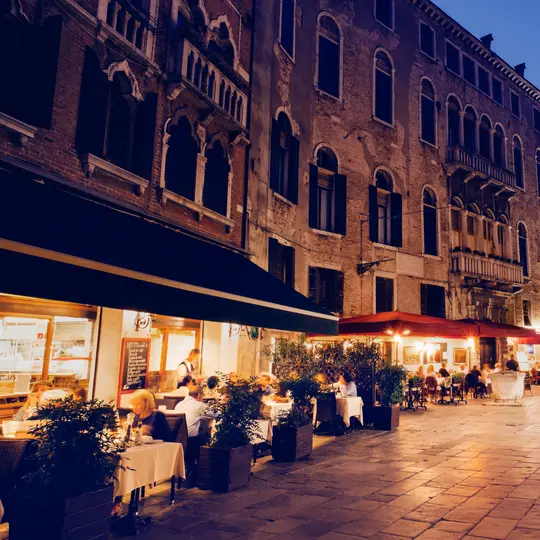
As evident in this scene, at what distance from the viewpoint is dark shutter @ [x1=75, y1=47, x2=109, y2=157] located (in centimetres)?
785

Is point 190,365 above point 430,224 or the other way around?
the other way around

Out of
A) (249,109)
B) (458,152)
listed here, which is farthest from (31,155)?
(458,152)

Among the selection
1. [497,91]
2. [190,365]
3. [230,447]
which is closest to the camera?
[230,447]

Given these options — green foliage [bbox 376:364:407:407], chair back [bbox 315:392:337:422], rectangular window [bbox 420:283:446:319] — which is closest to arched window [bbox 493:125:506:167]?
rectangular window [bbox 420:283:446:319]

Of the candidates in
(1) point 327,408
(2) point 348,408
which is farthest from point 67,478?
(2) point 348,408

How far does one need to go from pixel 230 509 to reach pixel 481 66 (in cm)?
2402

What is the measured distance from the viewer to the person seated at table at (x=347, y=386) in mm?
10867

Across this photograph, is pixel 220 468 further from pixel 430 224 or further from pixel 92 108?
pixel 430 224

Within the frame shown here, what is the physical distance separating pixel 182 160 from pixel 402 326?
618 centimetres

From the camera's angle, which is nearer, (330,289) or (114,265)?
(114,265)

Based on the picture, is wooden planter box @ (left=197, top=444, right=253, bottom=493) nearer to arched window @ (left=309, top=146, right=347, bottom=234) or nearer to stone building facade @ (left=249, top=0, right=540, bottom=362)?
stone building facade @ (left=249, top=0, right=540, bottom=362)

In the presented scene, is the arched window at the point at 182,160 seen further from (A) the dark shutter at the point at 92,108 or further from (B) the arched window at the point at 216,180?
(A) the dark shutter at the point at 92,108

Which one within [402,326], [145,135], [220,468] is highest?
[145,135]

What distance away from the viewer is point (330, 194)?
16.6 m
